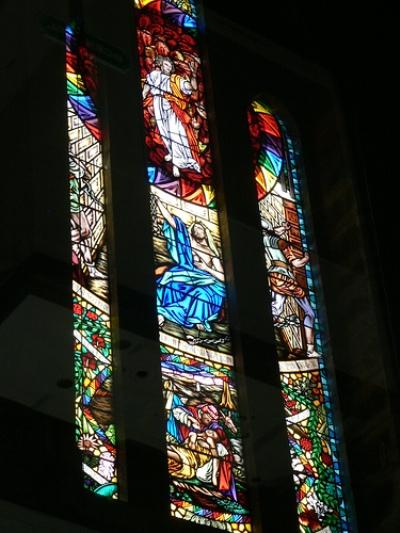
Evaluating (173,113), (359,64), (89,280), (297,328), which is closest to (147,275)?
(89,280)

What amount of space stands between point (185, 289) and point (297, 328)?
107 centimetres

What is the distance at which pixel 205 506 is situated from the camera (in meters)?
10.1

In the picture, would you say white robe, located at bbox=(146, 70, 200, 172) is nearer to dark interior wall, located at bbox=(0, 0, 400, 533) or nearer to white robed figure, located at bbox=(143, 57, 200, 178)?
white robed figure, located at bbox=(143, 57, 200, 178)

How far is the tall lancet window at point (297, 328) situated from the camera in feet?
35.8

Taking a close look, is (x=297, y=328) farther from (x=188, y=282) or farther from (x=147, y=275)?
(x=147, y=275)

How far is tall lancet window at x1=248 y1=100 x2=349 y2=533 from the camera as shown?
10.9m

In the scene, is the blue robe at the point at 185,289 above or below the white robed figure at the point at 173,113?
below

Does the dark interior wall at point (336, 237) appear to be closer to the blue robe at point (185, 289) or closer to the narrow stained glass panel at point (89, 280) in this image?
the blue robe at point (185, 289)

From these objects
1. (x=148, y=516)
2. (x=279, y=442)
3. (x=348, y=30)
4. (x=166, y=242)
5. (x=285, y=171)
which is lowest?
(x=148, y=516)

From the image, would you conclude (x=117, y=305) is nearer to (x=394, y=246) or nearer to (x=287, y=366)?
(x=287, y=366)

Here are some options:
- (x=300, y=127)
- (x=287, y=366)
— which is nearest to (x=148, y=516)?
(x=287, y=366)

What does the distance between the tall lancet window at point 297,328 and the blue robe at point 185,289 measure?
0.60m

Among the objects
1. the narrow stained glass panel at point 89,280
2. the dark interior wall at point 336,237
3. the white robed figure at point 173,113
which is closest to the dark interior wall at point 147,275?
the dark interior wall at point 336,237

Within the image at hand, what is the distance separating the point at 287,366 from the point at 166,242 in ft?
4.25
